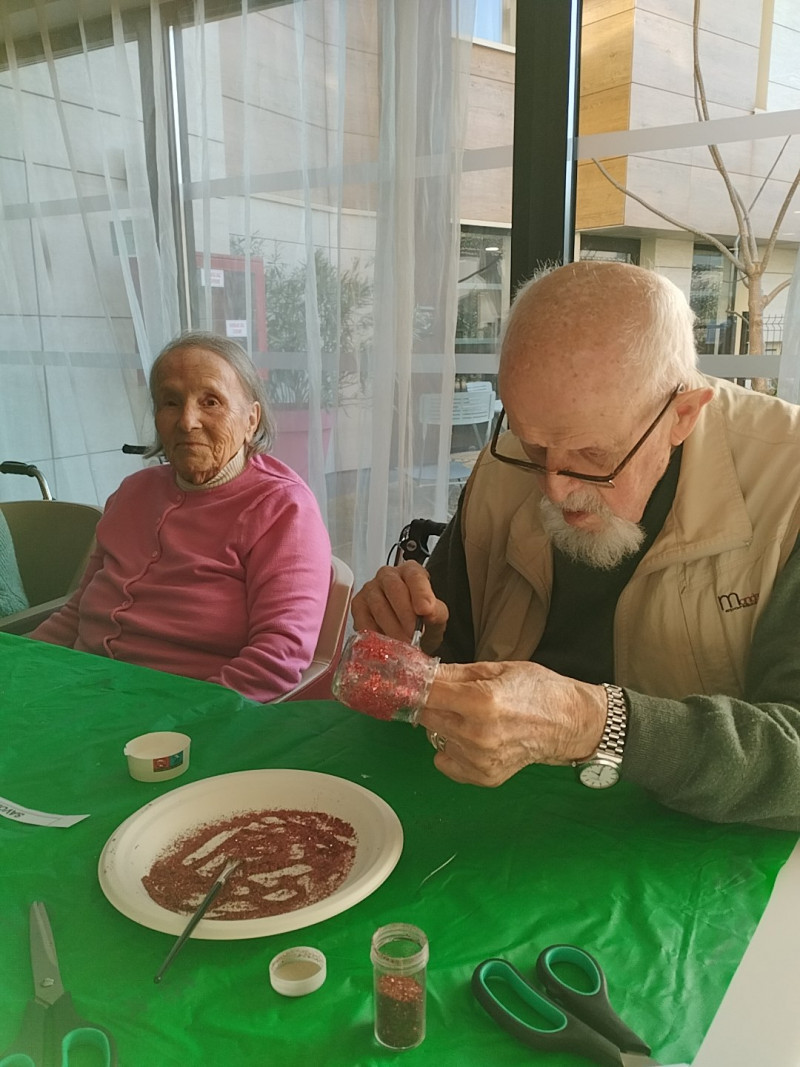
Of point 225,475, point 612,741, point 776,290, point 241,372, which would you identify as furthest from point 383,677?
point 776,290

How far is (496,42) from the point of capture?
2.78 metres

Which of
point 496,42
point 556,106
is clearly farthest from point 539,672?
point 496,42

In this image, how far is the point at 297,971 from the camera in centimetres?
85

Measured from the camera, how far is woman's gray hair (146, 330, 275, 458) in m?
2.30

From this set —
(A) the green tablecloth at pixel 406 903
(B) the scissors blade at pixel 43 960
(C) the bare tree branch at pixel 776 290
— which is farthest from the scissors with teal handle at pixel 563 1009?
(C) the bare tree branch at pixel 776 290

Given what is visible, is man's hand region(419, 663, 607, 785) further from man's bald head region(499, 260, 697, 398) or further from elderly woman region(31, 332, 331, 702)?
elderly woman region(31, 332, 331, 702)

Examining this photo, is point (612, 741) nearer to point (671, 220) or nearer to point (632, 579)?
point (632, 579)

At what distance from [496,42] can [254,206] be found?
105 centimetres

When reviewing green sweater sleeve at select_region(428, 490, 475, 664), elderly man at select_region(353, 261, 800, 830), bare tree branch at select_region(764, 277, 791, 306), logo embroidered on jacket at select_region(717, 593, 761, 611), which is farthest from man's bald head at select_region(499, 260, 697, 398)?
bare tree branch at select_region(764, 277, 791, 306)

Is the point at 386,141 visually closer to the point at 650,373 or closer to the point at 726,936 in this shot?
the point at 650,373

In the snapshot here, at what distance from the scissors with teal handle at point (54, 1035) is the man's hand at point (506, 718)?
18.4 inches

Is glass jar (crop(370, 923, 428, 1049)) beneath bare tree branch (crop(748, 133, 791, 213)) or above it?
beneath

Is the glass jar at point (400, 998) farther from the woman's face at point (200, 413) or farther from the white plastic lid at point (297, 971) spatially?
the woman's face at point (200, 413)

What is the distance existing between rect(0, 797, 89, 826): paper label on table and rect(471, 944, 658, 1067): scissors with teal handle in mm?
602
